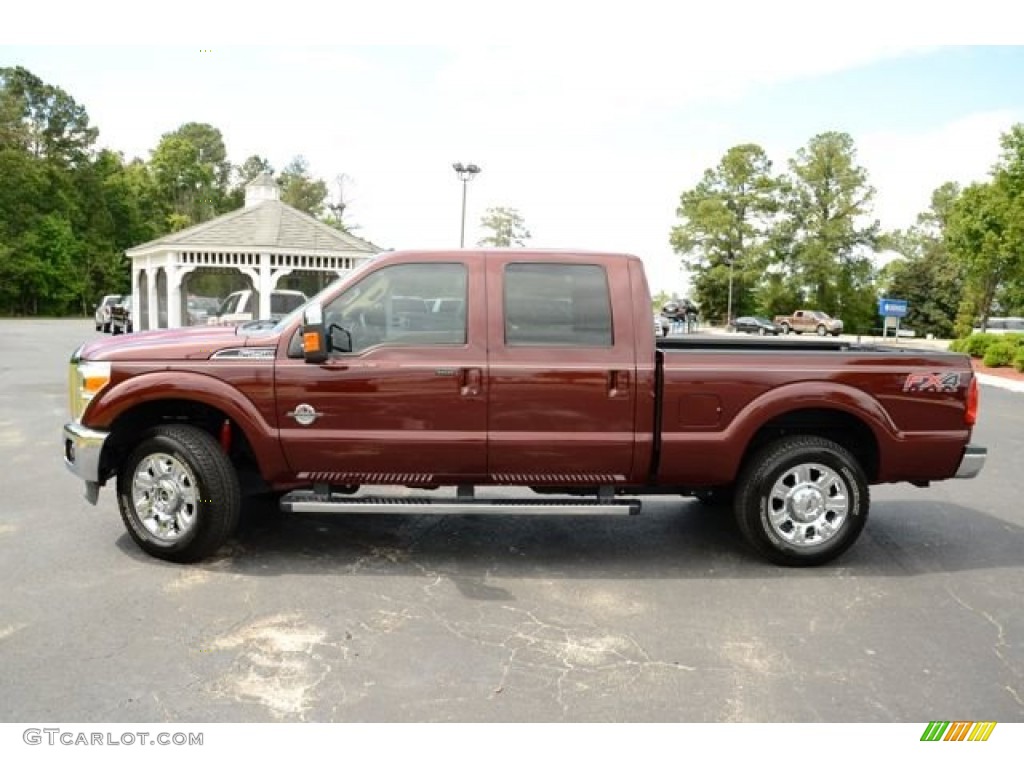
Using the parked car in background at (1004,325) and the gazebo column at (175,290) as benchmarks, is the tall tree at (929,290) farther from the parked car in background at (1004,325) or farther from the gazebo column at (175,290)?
the gazebo column at (175,290)

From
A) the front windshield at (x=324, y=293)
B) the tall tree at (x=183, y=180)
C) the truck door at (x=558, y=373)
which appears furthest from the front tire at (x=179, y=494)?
the tall tree at (x=183, y=180)

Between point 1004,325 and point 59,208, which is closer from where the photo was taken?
point 1004,325

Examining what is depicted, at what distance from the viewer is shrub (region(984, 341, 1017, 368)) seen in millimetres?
25297

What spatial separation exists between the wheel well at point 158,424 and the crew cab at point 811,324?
49905mm

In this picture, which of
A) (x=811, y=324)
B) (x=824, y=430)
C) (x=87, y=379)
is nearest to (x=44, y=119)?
(x=811, y=324)

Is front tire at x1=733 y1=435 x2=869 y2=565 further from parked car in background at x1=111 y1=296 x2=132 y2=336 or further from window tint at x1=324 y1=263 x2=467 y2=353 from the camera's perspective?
parked car in background at x1=111 y1=296 x2=132 y2=336

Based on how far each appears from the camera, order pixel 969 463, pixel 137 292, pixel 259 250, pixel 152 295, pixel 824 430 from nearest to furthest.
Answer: pixel 969 463, pixel 824 430, pixel 259 250, pixel 152 295, pixel 137 292

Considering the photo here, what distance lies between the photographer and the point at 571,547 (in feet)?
18.8

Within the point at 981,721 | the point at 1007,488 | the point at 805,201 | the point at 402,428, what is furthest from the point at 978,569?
the point at 805,201

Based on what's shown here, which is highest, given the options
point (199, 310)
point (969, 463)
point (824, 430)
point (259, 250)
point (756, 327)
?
point (259, 250)

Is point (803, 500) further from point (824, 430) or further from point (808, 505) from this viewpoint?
point (824, 430)

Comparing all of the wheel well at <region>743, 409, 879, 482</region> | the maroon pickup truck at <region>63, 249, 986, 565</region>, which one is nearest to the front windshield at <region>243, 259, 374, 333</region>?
the maroon pickup truck at <region>63, 249, 986, 565</region>

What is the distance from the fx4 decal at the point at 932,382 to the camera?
5.27 meters

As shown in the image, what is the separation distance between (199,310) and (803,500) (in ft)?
91.1
